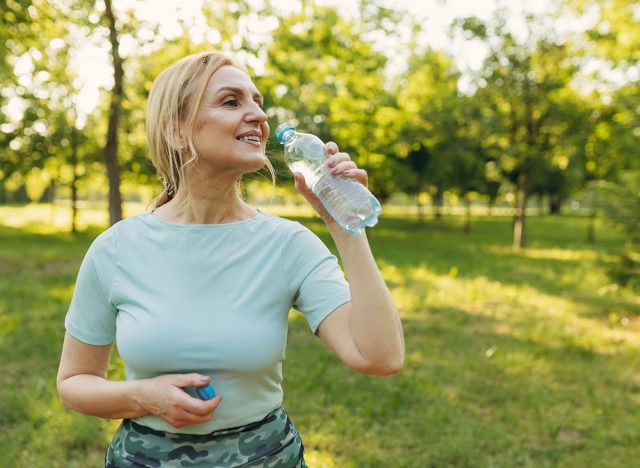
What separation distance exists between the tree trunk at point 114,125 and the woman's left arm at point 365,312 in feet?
24.7

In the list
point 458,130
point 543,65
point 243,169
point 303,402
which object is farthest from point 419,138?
point 243,169

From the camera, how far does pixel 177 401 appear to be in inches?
62.5

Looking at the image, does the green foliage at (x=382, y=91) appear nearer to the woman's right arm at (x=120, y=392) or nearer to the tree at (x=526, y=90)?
the tree at (x=526, y=90)

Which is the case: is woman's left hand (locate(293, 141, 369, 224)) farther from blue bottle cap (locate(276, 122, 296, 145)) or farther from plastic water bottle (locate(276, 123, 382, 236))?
blue bottle cap (locate(276, 122, 296, 145))

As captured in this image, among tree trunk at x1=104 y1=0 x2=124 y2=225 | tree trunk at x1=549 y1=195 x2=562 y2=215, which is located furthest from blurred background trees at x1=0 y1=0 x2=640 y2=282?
tree trunk at x1=549 y1=195 x2=562 y2=215

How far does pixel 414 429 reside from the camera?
5.30 meters

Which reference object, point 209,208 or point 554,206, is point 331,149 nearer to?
point 209,208

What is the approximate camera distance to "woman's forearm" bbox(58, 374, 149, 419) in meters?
1.70

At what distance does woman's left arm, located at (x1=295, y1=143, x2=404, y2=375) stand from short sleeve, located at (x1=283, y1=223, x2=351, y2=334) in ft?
0.26

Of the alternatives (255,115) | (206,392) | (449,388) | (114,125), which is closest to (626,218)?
(449,388)

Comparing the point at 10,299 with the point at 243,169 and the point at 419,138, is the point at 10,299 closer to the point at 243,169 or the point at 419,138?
the point at 243,169

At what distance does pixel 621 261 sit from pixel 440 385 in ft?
16.0

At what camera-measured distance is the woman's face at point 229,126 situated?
180 cm

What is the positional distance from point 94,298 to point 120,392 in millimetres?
304
